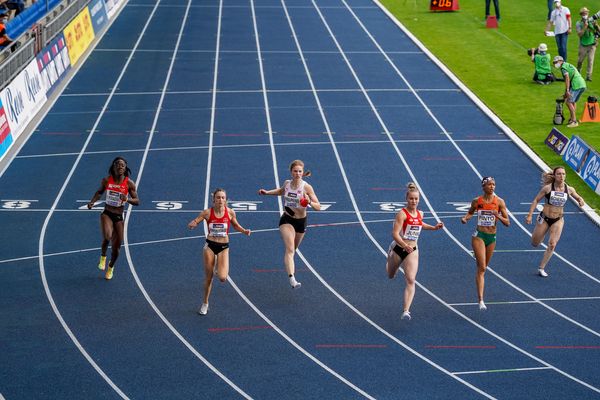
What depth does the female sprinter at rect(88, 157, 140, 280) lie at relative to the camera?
45.8 feet

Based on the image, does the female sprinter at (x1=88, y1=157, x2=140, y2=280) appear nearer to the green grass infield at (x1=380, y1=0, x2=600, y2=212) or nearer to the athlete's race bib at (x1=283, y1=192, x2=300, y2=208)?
the athlete's race bib at (x1=283, y1=192, x2=300, y2=208)

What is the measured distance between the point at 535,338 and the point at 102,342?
5323 millimetres

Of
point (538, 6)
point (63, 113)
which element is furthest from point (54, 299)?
point (538, 6)

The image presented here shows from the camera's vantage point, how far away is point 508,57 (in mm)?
30422

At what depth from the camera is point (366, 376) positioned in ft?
37.7

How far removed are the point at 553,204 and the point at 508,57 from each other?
16.6 meters

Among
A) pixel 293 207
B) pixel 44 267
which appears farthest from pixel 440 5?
pixel 44 267

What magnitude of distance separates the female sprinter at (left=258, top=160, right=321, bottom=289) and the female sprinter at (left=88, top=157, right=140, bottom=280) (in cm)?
185

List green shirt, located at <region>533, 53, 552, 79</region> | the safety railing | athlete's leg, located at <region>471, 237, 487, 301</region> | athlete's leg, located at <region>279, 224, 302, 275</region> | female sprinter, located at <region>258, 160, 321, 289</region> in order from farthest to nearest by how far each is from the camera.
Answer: green shirt, located at <region>533, 53, 552, 79</region> < the safety railing < athlete's leg, located at <region>279, 224, 302, 275</region> < female sprinter, located at <region>258, 160, 321, 289</region> < athlete's leg, located at <region>471, 237, 487, 301</region>

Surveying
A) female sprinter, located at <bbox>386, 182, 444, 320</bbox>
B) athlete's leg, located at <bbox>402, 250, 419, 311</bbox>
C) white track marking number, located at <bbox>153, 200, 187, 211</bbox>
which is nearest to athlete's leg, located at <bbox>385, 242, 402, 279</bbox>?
female sprinter, located at <bbox>386, 182, 444, 320</bbox>

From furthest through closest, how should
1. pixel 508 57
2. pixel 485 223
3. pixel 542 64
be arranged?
pixel 508 57, pixel 542 64, pixel 485 223

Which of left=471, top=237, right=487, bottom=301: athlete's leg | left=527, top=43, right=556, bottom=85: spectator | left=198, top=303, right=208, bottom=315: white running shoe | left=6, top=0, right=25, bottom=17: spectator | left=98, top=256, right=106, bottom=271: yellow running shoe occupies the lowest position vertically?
left=527, top=43, right=556, bottom=85: spectator

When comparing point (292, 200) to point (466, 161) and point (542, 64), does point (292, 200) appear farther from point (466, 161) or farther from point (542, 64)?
point (542, 64)

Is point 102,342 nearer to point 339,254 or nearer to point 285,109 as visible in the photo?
point 339,254
